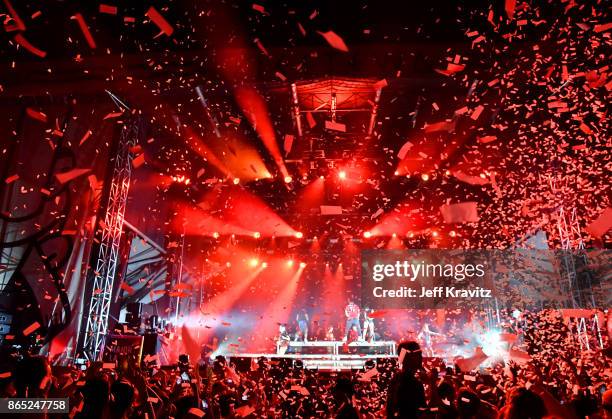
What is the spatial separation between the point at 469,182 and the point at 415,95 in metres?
3.25

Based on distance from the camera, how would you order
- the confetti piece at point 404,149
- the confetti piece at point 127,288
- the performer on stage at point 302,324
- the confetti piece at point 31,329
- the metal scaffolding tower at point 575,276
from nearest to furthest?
the confetti piece at point 31,329, the metal scaffolding tower at point 575,276, the confetti piece at point 127,288, the confetti piece at point 404,149, the performer on stage at point 302,324

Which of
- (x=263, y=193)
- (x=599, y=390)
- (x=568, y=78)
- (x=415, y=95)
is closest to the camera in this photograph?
(x=599, y=390)

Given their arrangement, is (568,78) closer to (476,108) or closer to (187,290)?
(476,108)

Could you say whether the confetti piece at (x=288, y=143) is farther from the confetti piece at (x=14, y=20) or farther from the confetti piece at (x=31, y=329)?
the confetti piece at (x=31, y=329)

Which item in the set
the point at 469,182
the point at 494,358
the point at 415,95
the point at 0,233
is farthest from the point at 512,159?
the point at 0,233

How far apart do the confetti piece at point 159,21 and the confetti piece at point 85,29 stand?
104 centimetres

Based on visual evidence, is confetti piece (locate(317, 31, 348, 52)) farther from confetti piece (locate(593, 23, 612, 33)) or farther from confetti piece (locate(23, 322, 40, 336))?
confetti piece (locate(23, 322, 40, 336))

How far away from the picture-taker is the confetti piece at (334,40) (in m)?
5.89

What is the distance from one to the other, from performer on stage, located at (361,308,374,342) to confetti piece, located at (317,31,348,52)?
9.19m

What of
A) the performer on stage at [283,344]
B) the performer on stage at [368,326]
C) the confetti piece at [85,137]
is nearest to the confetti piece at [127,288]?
the confetti piece at [85,137]

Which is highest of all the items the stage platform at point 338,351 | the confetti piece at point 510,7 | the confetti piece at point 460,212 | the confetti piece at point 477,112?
the confetti piece at point 477,112

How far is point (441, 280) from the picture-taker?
288 inches

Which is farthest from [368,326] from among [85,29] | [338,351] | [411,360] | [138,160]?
[411,360]

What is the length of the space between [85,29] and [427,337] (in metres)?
12.4
